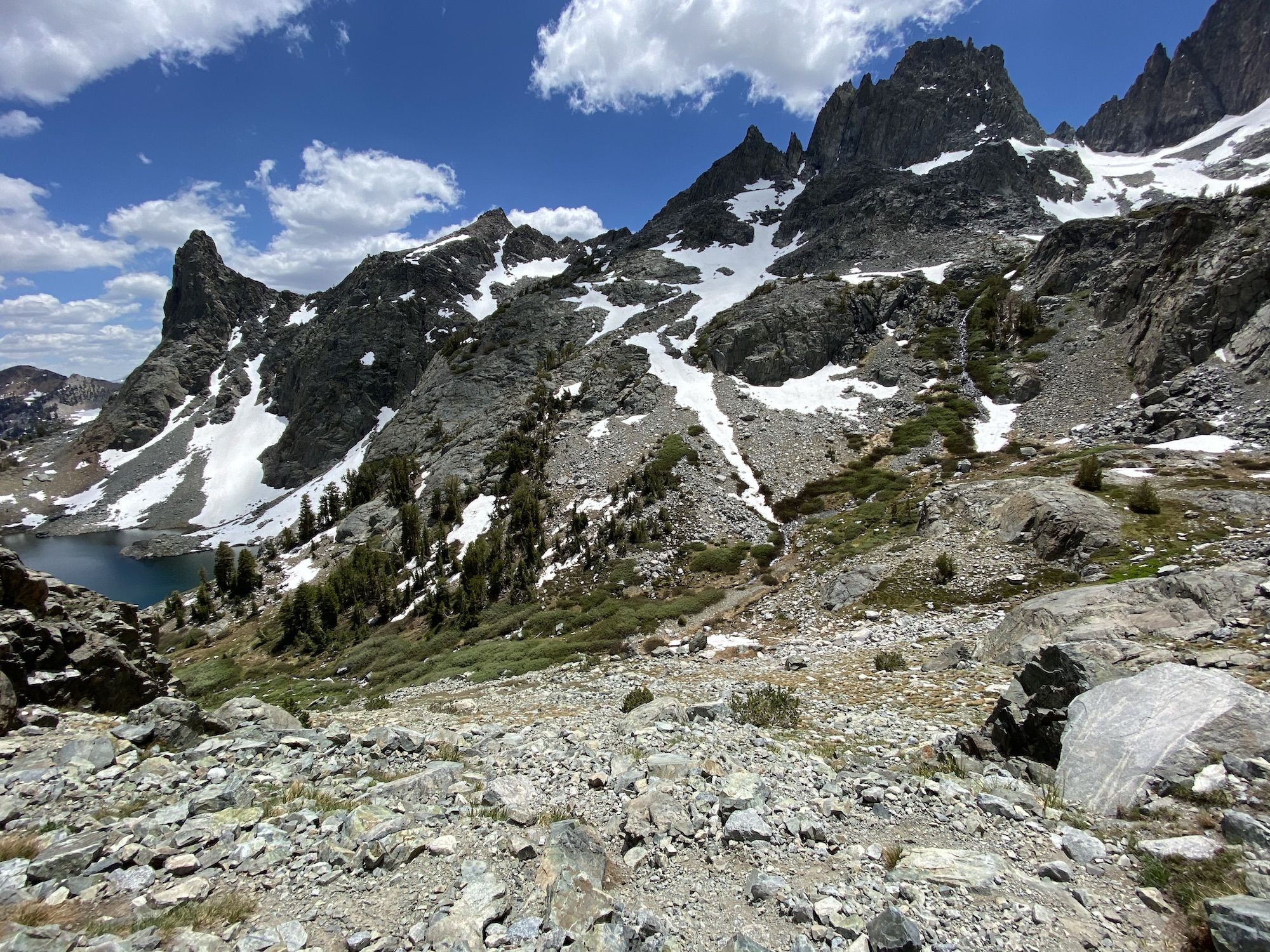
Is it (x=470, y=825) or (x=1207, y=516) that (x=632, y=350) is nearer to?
(x=1207, y=516)

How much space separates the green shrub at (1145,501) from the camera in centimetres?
2520

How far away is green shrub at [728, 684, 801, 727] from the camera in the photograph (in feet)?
43.1

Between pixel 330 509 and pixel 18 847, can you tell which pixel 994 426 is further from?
pixel 330 509

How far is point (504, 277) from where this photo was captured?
197m

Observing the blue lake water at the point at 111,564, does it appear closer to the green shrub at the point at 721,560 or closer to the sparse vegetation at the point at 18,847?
the green shrub at the point at 721,560

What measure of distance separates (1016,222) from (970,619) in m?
138

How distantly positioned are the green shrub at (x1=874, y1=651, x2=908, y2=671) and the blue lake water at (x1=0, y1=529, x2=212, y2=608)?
10657 centimetres

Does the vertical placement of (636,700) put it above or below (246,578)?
above

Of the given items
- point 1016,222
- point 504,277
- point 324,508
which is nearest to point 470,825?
point 324,508

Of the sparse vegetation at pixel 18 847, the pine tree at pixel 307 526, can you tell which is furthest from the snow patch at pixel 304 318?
the sparse vegetation at pixel 18 847

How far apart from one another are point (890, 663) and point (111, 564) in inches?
5774

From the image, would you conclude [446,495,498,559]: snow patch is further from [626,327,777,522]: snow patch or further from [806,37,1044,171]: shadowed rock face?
[806,37,1044,171]: shadowed rock face

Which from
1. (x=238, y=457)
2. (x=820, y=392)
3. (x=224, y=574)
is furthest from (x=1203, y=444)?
(x=238, y=457)

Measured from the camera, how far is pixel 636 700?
54.1ft
